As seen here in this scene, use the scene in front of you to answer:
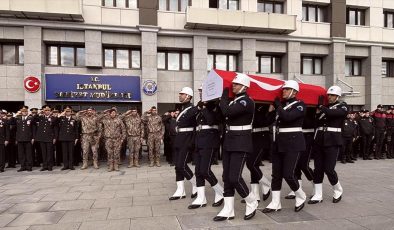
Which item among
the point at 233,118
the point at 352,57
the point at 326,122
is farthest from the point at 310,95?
the point at 352,57

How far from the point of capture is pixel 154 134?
35.9ft

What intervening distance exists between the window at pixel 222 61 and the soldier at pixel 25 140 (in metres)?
10.5

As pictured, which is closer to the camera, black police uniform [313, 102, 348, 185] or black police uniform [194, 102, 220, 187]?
black police uniform [194, 102, 220, 187]

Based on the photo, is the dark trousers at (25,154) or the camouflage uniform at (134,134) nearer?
the dark trousers at (25,154)

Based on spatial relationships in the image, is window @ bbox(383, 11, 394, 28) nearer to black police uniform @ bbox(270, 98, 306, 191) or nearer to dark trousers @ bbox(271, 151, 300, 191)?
black police uniform @ bbox(270, 98, 306, 191)

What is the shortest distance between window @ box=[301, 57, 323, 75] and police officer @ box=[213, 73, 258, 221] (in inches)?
634

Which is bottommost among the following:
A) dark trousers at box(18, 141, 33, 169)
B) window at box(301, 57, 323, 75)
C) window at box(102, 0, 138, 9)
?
dark trousers at box(18, 141, 33, 169)

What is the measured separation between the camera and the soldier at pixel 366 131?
12297mm

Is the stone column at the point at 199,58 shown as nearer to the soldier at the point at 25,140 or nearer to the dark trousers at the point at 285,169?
the soldier at the point at 25,140

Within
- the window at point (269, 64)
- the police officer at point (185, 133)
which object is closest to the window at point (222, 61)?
the window at point (269, 64)

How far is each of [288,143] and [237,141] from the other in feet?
3.42

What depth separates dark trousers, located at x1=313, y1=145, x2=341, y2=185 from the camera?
233 inches

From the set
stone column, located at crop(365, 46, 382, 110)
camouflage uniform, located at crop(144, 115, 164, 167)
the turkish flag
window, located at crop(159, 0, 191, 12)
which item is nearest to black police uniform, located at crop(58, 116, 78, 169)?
camouflage uniform, located at crop(144, 115, 164, 167)

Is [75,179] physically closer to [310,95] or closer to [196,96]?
[310,95]
